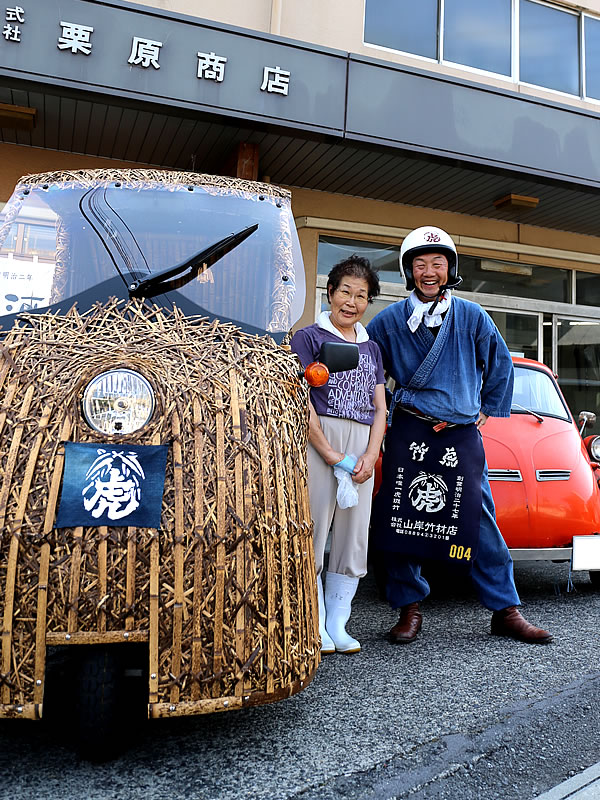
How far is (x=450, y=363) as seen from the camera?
148 inches

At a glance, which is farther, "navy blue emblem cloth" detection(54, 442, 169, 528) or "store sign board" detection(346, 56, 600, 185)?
"store sign board" detection(346, 56, 600, 185)

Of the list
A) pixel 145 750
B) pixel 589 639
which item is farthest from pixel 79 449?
pixel 589 639

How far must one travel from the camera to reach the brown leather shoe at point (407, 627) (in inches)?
143

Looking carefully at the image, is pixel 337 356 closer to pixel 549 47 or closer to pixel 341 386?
pixel 341 386

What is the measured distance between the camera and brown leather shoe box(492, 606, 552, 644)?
3.69m

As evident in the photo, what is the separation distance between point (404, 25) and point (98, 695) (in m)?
9.37

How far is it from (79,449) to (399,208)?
788cm

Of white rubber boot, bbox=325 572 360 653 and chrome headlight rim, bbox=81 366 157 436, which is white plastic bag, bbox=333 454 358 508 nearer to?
white rubber boot, bbox=325 572 360 653

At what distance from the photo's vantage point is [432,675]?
125 inches

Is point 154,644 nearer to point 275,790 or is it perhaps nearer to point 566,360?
point 275,790

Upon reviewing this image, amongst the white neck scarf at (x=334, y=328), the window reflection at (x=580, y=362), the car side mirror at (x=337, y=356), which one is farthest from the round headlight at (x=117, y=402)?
the window reflection at (x=580, y=362)

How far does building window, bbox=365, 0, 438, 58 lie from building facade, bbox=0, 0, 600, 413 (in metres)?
0.03

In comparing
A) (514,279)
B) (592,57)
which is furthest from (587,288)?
(592,57)

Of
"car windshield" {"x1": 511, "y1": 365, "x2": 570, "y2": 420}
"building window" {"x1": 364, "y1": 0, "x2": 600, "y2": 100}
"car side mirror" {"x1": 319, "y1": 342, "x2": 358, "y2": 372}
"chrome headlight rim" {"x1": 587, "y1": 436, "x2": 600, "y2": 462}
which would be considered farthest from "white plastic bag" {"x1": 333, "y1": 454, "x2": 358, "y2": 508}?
"building window" {"x1": 364, "y1": 0, "x2": 600, "y2": 100}
